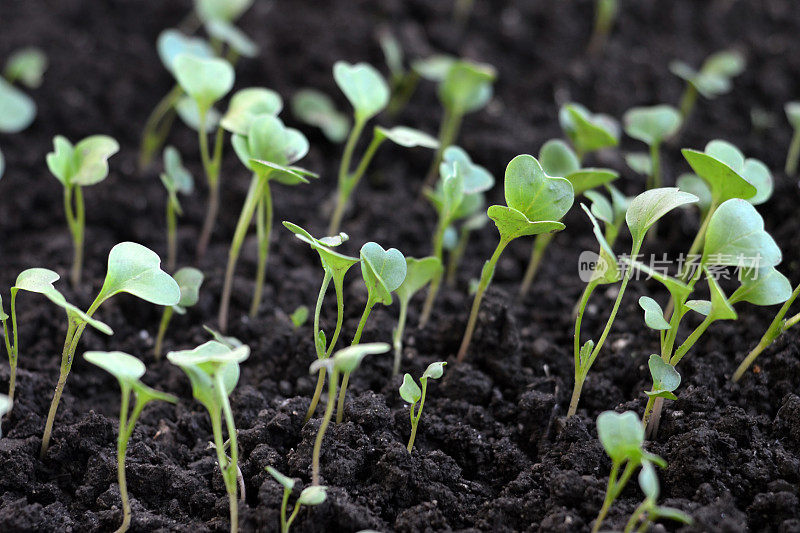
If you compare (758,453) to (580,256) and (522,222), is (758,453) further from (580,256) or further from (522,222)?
(580,256)

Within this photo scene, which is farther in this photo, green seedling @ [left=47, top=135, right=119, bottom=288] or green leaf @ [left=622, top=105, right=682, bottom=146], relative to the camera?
green leaf @ [left=622, top=105, right=682, bottom=146]

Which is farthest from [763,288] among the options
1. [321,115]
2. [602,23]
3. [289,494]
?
[602,23]

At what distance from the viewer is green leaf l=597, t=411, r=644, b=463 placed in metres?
0.92

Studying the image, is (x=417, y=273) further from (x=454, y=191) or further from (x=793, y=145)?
(x=793, y=145)

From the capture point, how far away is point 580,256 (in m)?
1.65

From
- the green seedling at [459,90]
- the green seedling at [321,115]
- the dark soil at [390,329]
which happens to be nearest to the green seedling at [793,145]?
the dark soil at [390,329]

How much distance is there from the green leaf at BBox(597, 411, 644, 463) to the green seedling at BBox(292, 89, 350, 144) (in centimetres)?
116

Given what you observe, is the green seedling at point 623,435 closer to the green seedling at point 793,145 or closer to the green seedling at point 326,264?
the green seedling at point 326,264

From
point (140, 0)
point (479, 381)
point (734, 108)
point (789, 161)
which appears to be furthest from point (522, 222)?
point (140, 0)

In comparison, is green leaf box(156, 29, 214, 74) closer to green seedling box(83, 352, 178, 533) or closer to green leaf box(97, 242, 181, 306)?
green leaf box(97, 242, 181, 306)

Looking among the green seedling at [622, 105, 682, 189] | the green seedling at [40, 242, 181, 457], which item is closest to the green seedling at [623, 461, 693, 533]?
the green seedling at [40, 242, 181, 457]

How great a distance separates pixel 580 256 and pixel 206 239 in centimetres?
78

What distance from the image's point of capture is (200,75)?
1458mm

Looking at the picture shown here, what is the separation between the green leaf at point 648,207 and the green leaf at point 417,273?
0.32 meters
